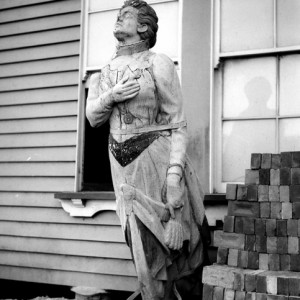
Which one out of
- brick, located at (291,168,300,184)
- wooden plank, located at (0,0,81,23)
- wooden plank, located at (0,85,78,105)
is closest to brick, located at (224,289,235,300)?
brick, located at (291,168,300,184)

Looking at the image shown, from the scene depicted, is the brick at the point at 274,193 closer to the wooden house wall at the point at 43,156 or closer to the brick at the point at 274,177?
the brick at the point at 274,177

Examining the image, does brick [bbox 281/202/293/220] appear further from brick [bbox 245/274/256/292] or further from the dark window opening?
the dark window opening

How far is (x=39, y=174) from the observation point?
614 cm

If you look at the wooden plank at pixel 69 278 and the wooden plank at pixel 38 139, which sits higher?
the wooden plank at pixel 38 139

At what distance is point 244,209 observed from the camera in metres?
3.76

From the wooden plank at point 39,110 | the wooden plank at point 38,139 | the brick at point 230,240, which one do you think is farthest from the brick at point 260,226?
the wooden plank at point 39,110

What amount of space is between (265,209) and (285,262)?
36 cm

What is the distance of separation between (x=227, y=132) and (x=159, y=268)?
5.68 feet

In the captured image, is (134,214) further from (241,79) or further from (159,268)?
(241,79)

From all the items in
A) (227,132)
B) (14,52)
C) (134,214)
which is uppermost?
(14,52)

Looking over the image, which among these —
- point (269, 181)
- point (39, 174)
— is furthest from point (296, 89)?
point (39, 174)

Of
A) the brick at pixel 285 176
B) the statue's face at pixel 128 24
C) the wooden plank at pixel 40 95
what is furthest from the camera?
the wooden plank at pixel 40 95

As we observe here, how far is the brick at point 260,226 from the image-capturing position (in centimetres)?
366

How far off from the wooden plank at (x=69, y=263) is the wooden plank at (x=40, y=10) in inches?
105
